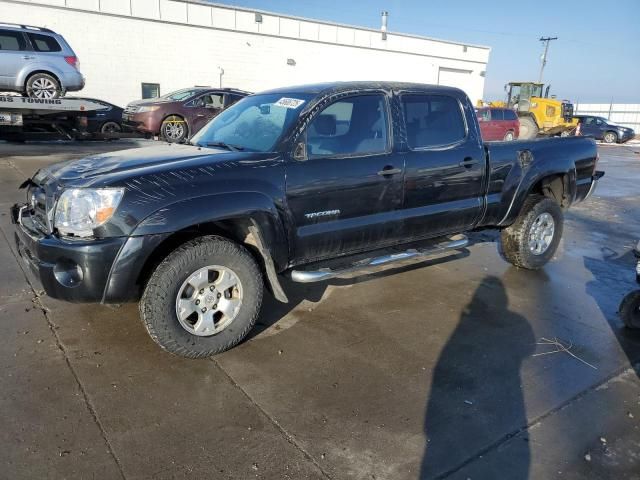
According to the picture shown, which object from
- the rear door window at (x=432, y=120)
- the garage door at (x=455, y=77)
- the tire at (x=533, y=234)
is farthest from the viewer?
the garage door at (x=455, y=77)

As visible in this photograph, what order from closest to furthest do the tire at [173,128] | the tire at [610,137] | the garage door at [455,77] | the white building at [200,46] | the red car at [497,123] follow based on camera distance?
the tire at [173,128] < the white building at [200,46] < the red car at [497,123] < the tire at [610,137] < the garage door at [455,77]

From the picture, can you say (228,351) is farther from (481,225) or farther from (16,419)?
(481,225)

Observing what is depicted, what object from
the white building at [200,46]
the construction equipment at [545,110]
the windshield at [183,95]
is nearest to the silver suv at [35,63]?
the windshield at [183,95]

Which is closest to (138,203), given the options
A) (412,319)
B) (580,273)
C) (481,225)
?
(412,319)

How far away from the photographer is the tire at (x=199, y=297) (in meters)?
3.22

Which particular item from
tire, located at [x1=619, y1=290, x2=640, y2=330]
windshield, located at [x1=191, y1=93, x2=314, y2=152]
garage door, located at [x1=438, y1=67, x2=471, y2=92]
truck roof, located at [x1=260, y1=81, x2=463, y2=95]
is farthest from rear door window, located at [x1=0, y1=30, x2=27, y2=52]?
garage door, located at [x1=438, y1=67, x2=471, y2=92]

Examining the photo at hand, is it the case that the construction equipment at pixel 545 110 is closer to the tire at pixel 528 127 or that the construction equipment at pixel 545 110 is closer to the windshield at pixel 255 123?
the tire at pixel 528 127

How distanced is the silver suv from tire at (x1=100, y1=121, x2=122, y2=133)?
2397mm

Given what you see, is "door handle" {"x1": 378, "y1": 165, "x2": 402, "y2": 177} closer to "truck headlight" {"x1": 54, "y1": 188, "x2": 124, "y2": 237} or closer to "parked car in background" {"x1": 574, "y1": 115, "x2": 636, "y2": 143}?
"truck headlight" {"x1": 54, "y1": 188, "x2": 124, "y2": 237}

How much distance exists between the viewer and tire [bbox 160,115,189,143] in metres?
13.6

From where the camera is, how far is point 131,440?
2637 millimetres

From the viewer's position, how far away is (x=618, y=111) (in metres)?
40.8

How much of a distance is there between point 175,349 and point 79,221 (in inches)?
40.1

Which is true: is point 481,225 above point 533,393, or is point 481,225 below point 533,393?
above
